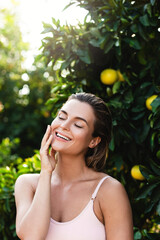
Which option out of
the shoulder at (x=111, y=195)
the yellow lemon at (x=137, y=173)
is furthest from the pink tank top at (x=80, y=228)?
the yellow lemon at (x=137, y=173)

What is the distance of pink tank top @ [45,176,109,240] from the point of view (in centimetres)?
203

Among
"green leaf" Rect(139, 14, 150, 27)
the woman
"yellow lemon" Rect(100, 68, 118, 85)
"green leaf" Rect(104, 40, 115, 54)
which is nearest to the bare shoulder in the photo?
the woman

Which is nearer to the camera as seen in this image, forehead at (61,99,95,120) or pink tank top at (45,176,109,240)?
pink tank top at (45,176,109,240)

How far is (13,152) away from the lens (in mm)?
6691

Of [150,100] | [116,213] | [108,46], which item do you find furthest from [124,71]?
[116,213]

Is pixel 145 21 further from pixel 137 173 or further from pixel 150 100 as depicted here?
pixel 137 173

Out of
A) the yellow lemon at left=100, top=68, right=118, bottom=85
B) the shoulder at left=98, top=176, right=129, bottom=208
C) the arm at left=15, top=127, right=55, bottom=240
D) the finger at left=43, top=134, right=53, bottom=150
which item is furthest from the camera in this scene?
the yellow lemon at left=100, top=68, right=118, bottom=85

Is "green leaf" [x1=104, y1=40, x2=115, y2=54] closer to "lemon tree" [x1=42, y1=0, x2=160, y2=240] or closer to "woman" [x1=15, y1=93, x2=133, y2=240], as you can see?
"lemon tree" [x1=42, y1=0, x2=160, y2=240]

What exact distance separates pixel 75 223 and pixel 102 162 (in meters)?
0.54

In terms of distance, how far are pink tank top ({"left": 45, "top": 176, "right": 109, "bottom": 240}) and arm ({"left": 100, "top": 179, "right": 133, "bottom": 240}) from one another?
61 millimetres

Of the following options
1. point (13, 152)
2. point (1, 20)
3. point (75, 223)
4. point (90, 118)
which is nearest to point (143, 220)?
point (75, 223)

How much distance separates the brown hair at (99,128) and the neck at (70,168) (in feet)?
0.27

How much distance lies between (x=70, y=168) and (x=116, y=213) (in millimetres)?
482

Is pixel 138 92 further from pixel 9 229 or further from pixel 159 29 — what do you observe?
pixel 9 229
